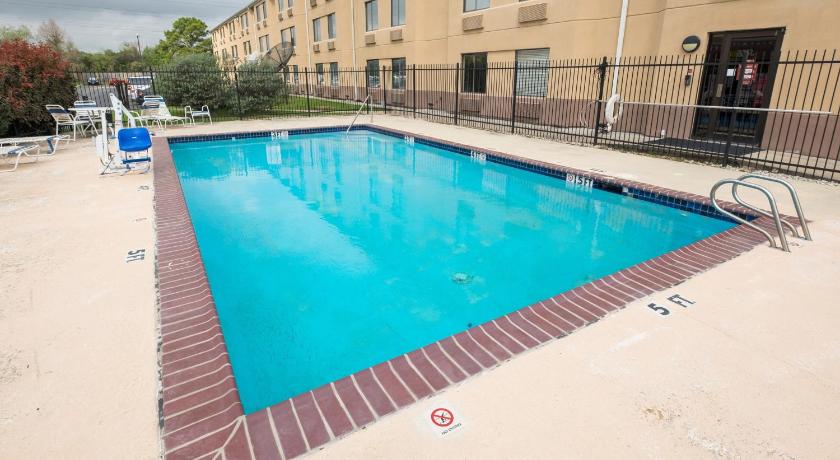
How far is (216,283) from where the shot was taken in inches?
171

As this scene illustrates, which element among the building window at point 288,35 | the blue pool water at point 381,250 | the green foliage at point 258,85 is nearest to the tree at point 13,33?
the building window at point 288,35

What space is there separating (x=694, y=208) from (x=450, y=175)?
4106 millimetres

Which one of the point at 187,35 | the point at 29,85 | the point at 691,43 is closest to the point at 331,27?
the point at 29,85

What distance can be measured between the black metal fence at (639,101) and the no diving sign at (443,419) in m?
7.15

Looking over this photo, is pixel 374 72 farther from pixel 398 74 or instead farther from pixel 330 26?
pixel 330 26

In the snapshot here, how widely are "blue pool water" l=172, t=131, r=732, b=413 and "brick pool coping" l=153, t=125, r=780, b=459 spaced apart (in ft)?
1.95

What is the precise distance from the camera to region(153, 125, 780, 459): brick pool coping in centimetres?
189

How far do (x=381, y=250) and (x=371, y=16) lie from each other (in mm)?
19004

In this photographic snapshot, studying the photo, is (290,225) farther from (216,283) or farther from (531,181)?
(531,181)

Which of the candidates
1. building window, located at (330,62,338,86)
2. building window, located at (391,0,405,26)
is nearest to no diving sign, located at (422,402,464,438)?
building window, located at (391,0,405,26)

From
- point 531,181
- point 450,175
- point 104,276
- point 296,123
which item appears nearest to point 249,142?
point 296,123

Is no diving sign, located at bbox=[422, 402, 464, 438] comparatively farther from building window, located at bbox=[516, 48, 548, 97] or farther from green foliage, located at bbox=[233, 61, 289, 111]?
green foliage, located at bbox=[233, 61, 289, 111]

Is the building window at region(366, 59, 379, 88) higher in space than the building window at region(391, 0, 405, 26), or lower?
lower

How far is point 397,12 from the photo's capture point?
19.0 m
